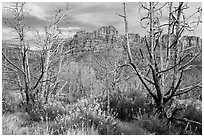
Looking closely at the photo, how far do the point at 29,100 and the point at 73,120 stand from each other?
1.98 metres

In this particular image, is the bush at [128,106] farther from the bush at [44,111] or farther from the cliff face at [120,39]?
the cliff face at [120,39]

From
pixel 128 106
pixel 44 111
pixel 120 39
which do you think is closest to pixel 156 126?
pixel 128 106

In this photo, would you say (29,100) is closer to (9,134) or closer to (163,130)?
(9,134)

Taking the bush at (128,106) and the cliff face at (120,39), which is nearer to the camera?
the bush at (128,106)

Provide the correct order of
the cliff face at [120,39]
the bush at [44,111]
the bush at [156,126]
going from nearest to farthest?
the bush at [156,126] < the bush at [44,111] < the cliff face at [120,39]

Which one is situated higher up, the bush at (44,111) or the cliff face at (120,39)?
the cliff face at (120,39)

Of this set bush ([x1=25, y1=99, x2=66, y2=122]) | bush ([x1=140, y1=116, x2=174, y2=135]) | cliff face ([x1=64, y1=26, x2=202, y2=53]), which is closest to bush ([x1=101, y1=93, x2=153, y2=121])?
bush ([x1=140, y1=116, x2=174, y2=135])

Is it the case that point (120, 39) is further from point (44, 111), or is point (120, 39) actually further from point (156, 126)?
point (156, 126)

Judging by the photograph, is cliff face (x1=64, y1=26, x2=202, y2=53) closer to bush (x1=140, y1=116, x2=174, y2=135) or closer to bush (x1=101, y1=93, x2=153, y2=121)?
bush (x1=101, y1=93, x2=153, y2=121)

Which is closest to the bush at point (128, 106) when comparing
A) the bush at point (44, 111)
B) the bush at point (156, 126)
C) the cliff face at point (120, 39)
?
the bush at point (156, 126)

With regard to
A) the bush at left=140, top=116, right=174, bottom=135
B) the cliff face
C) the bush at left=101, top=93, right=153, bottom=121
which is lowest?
the bush at left=140, top=116, right=174, bottom=135

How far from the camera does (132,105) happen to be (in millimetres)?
5160

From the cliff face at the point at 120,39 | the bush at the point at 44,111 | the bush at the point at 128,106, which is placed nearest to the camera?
the bush at the point at 128,106

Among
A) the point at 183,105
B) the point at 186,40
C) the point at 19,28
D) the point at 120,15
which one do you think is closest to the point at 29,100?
the point at 19,28
